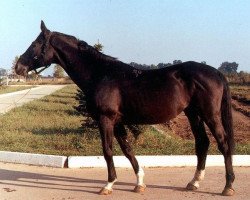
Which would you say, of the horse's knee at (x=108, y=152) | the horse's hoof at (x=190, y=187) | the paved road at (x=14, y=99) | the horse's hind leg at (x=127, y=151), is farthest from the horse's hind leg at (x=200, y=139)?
the paved road at (x=14, y=99)

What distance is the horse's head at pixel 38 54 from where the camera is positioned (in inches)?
227

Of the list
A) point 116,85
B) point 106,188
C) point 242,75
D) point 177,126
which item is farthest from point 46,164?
point 242,75

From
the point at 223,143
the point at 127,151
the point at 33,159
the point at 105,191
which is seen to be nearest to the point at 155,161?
the point at 127,151

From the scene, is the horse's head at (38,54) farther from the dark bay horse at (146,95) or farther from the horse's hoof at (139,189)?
the horse's hoof at (139,189)

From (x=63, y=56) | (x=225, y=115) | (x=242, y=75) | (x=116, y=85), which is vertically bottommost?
(x=242, y=75)

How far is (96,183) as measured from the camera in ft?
20.2

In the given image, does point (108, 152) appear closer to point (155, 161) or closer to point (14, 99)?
point (155, 161)

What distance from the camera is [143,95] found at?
5.49m

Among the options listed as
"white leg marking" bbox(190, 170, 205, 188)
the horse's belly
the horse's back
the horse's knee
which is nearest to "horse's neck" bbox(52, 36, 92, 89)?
the horse's back

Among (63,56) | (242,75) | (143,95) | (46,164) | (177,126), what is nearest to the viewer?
(143,95)

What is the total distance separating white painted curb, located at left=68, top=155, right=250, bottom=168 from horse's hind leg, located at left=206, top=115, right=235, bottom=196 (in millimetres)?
1774

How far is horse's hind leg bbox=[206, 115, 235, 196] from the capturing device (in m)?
5.38

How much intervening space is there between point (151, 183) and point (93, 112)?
4.83 ft

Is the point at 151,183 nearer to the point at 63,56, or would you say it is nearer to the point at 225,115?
the point at 225,115
